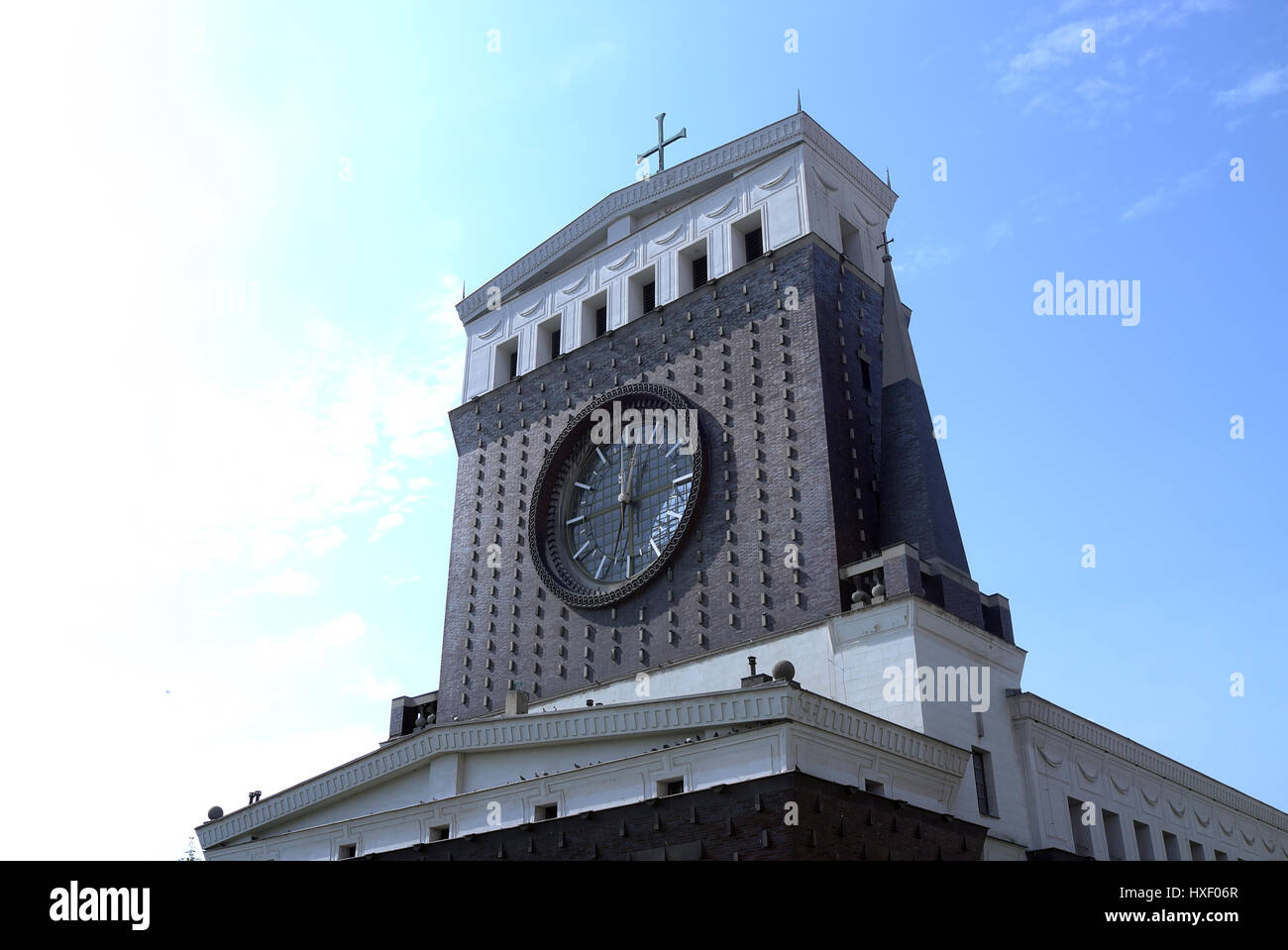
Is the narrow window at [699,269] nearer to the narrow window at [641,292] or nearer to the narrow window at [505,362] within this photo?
the narrow window at [641,292]

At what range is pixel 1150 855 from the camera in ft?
125

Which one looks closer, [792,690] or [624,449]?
[792,690]

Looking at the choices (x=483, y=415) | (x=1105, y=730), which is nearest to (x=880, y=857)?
(x=1105, y=730)

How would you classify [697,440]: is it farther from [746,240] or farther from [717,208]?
[717,208]

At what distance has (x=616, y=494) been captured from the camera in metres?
41.6

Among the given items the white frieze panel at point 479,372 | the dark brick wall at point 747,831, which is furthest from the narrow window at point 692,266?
the dark brick wall at point 747,831

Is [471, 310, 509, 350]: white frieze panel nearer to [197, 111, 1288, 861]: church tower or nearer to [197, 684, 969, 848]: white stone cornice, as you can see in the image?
[197, 111, 1288, 861]: church tower

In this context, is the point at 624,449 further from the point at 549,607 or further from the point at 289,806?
the point at 289,806

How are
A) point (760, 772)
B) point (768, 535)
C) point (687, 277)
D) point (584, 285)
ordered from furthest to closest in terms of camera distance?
point (584, 285)
point (687, 277)
point (768, 535)
point (760, 772)

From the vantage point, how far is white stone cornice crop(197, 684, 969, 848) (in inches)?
1056

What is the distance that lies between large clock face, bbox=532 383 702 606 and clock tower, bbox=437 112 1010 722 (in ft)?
0.25

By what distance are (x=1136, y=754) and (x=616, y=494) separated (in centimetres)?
1866

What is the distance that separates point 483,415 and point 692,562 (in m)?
14.1


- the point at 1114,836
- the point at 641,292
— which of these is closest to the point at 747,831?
the point at 1114,836
